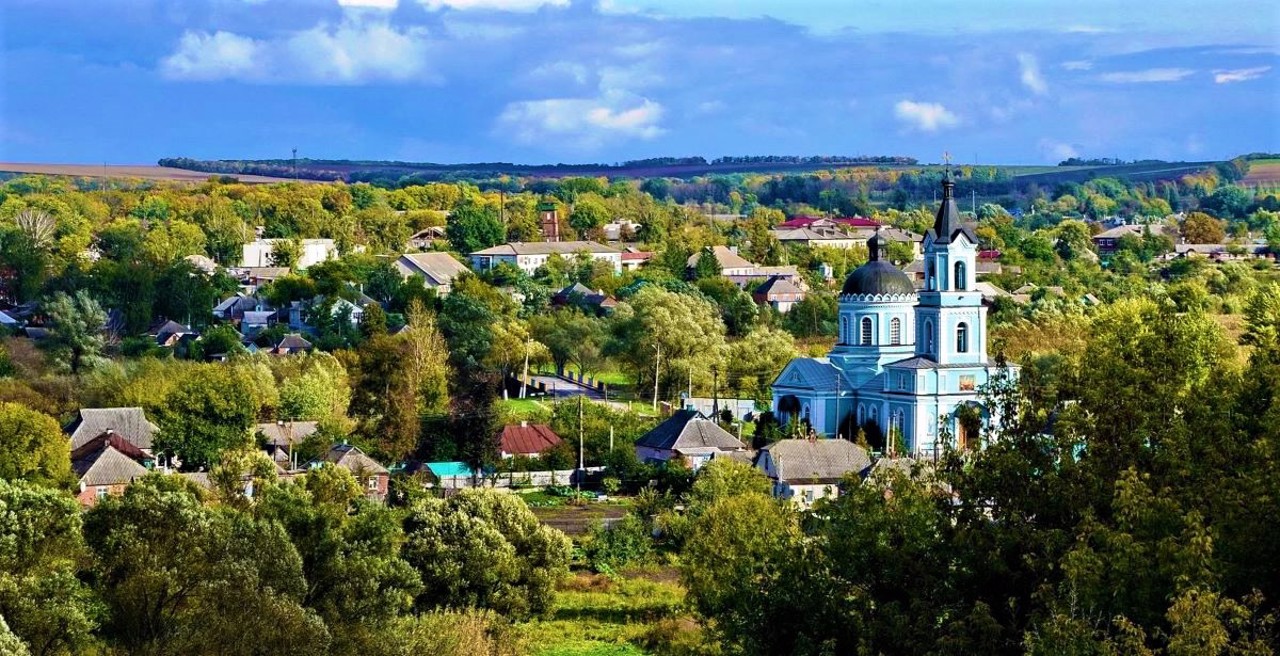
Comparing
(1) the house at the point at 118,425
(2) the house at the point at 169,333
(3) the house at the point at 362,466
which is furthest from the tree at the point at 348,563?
(2) the house at the point at 169,333

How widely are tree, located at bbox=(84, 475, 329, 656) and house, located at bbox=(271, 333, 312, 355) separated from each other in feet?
88.4

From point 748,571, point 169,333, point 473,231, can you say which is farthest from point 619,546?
point 473,231

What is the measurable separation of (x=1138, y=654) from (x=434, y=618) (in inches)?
382

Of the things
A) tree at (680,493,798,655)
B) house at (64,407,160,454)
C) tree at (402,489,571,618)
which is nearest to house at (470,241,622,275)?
house at (64,407,160,454)

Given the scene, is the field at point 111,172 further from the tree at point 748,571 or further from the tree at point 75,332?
the tree at point 748,571

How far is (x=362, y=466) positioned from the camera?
108 ft

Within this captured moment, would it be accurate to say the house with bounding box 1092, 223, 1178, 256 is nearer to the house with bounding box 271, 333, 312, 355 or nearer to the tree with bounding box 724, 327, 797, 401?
the tree with bounding box 724, 327, 797, 401

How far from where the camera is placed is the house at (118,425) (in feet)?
115

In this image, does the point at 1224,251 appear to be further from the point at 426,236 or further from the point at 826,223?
the point at 426,236

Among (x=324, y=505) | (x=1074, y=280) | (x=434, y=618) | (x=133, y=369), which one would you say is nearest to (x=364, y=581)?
(x=434, y=618)

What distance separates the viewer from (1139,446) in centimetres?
1530

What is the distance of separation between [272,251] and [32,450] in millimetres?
44963

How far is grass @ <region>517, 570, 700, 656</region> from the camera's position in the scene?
78.1 feet

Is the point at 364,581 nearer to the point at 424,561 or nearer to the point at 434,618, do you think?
the point at 434,618
